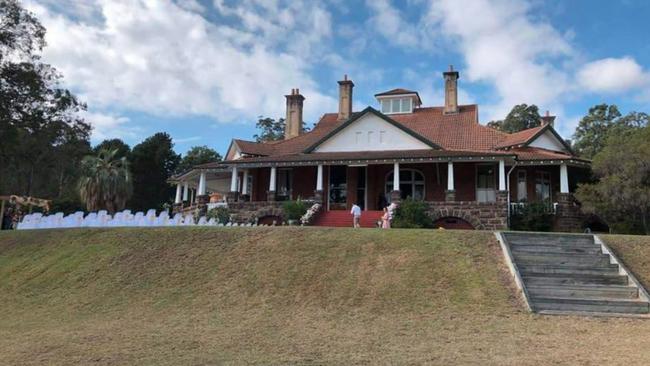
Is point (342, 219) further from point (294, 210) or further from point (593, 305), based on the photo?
point (593, 305)

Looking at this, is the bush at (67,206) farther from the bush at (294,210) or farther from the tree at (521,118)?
the tree at (521,118)

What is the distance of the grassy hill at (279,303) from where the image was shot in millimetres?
7219

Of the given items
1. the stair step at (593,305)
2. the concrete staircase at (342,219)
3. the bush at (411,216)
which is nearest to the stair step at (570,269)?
the stair step at (593,305)

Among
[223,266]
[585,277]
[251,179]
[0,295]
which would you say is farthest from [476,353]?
[251,179]

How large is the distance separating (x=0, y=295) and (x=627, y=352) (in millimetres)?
13182

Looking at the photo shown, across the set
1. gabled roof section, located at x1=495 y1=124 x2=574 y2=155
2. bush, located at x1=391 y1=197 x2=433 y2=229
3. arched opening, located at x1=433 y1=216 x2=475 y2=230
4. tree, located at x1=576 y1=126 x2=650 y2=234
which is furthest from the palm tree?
tree, located at x1=576 y1=126 x2=650 y2=234

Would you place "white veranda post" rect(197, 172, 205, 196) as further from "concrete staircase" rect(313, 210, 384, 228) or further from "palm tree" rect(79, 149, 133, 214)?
"palm tree" rect(79, 149, 133, 214)

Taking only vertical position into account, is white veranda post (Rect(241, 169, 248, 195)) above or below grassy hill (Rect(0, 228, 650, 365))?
above

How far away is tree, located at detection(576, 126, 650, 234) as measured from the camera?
57.4 ft

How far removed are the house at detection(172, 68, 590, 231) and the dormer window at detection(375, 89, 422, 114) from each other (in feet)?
7.16

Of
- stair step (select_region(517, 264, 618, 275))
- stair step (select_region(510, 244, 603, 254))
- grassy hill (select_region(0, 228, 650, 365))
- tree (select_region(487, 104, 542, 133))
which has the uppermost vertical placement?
tree (select_region(487, 104, 542, 133))

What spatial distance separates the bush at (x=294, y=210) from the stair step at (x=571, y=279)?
39.9 ft

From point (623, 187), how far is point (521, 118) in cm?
2830

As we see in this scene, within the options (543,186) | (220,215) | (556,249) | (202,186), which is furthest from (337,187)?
(556,249)
